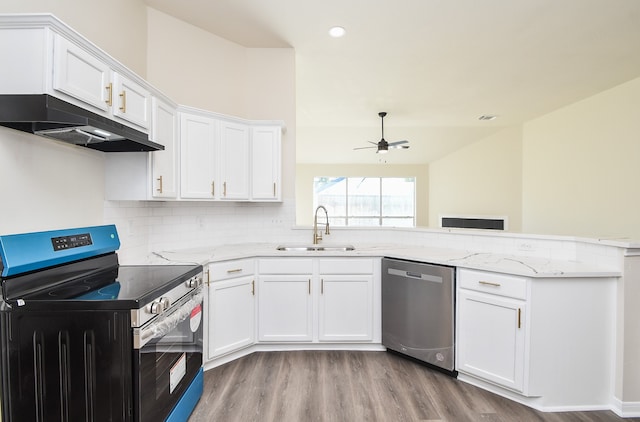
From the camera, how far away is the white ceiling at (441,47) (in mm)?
2652

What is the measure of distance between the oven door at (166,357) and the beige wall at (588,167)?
4909 millimetres

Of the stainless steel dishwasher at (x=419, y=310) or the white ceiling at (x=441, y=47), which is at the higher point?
the white ceiling at (x=441, y=47)

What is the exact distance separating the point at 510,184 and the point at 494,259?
4929mm

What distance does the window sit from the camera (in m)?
9.29

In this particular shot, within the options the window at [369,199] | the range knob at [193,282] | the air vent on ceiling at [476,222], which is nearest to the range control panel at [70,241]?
the range knob at [193,282]

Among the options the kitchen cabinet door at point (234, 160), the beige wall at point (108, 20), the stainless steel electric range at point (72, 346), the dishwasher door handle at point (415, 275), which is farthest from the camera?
the kitchen cabinet door at point (234, 160)

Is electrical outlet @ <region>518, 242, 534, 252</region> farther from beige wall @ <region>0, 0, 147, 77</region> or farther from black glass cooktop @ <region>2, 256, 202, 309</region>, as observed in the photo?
beige wall @ <region>0, 0, 147, 77</region>

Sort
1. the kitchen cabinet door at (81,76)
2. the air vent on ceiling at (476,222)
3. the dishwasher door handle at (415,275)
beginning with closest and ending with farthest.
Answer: the kitchen cabinet door at (81,76)
the dishwasher door handle at (415,275)
the air vent on ceiling at (476,222)

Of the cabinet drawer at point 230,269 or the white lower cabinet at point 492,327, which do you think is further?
the cabinet drawer at point 230,269

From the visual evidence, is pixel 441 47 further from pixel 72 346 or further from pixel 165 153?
pixel 72 346

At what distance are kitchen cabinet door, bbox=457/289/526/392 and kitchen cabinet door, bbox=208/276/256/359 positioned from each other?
1.64 meters

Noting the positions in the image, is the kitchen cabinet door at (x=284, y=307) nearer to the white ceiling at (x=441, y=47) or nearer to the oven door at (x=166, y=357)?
the oven door at (x=166, y=357)

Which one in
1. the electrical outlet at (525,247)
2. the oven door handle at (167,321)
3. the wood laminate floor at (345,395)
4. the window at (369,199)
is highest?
the window at (369,199)

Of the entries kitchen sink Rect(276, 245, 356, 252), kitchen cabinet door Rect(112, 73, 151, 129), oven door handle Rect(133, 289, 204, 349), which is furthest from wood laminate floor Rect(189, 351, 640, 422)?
kitchen cabinet door Rect(112, 73, 151, 129)
